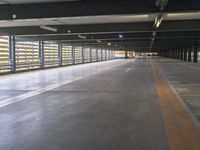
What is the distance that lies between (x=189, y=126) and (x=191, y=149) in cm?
168

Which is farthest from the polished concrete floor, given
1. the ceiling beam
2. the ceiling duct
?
the ceiling beam

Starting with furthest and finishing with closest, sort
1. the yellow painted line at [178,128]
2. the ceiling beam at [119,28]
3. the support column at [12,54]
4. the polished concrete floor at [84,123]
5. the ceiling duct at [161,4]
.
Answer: the support column at [12,54] → the ceiling beam at [119,28] → the ceiling duct at [161,4] → the polished concrete floor at [84,123] → the yellow painted line at [178,128]

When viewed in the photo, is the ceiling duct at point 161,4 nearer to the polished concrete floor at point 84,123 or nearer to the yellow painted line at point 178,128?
the polished concrete floor at point 84,123

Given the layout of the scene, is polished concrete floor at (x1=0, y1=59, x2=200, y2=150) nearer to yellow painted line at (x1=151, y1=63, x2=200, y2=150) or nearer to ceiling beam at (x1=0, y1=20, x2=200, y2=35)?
yellow painted line at (x1=151, y1=63, x2=200, y2=150)

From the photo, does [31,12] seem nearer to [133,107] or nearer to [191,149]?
[133,107]

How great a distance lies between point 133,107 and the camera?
9.30m

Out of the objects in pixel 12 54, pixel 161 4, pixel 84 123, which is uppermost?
pixel 161 4

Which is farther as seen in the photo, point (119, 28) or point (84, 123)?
point (119, 28)

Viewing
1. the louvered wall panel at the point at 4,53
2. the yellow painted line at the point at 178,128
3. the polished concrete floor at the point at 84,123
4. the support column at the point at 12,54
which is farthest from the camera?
the support column at the point at 12,54

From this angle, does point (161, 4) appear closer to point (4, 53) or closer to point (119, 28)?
point (119, 28)

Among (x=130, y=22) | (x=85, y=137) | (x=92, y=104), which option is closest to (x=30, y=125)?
(x=85, y=137)

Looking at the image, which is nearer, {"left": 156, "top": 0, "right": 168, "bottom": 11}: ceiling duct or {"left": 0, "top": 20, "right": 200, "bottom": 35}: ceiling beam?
{"left": 156, "top": 0, "right": 168, "bottom": 11}: ceiling duct

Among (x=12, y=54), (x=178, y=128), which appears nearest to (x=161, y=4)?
(x=178, y=128)

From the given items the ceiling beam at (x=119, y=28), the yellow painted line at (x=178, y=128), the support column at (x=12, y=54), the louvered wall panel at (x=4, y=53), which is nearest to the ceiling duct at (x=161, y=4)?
the yellow painted line at (x=178, y=128)
